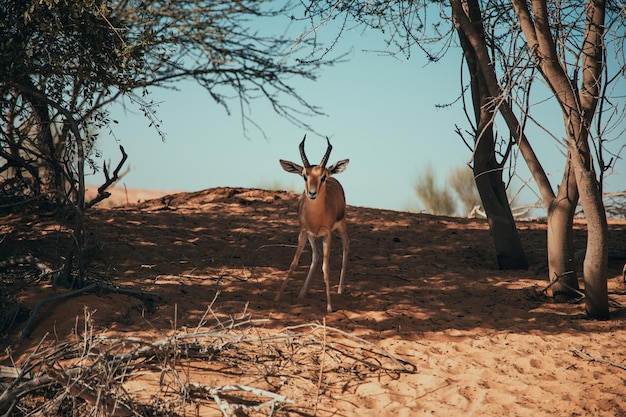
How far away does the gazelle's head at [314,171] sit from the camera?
324 inches

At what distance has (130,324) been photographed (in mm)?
7504

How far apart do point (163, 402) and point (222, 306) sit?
2434 mm

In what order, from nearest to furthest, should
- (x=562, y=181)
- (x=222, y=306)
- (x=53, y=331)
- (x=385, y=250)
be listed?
1. (x=53, y=331)
2. (x=222, y=306)
3. (x=562, y=181)
4. (x=385, y=250)

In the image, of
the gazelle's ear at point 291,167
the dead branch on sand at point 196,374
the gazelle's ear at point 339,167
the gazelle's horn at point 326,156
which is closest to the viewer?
the dead branch on sand at point 196,374

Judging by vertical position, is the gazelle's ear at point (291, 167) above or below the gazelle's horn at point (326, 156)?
below

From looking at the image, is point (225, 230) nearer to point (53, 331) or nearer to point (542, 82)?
point (53, 331)

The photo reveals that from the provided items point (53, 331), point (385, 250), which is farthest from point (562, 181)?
point (53, 331)

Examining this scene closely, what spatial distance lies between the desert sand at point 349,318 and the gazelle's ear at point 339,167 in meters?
1.63

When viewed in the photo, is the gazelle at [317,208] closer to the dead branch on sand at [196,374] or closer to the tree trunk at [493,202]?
the dead branch on sand at [196,374]

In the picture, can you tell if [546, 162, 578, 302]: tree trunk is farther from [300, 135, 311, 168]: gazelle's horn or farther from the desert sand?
[300, 135, 311, 168]: gazelle's horn

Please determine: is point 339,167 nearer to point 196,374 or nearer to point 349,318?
point 349,318

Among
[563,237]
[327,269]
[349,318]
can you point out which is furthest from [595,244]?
[327,269]

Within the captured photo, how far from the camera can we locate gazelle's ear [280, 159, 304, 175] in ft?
28.2

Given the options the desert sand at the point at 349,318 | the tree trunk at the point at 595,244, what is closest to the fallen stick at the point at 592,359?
the desert sand at the point at 349,318
